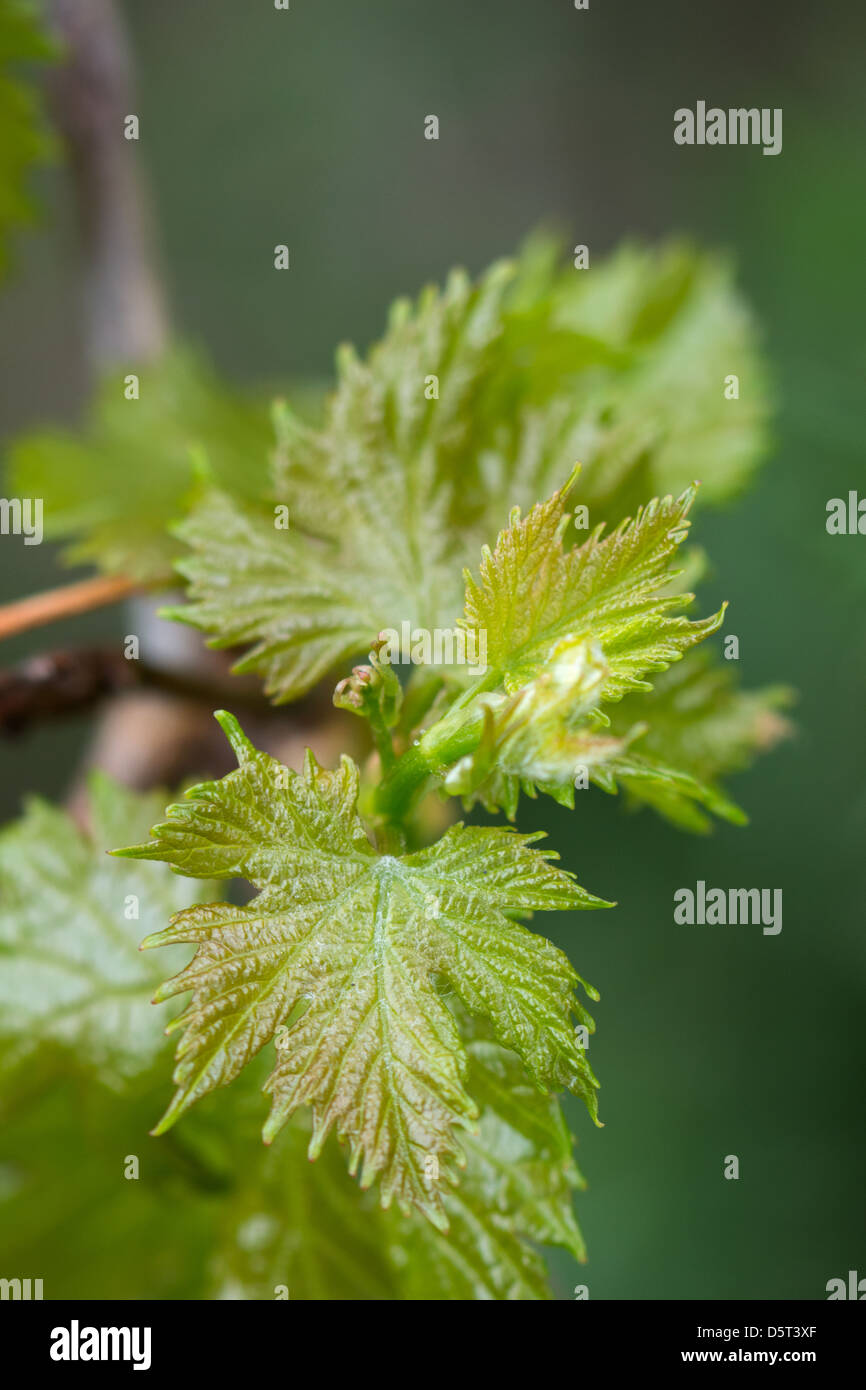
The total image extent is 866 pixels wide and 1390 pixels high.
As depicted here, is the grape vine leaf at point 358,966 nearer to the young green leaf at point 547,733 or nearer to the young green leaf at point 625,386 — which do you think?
the young green leaf at point 547,733

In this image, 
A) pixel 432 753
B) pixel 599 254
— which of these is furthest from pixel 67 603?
pixel 599 254

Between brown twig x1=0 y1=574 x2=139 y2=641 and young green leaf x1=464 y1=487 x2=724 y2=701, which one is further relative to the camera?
brown twig x1=0 y1=574 x2=139 y2=641

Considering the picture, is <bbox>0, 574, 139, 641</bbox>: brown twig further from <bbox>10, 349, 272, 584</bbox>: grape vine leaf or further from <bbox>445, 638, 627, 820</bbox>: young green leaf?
<bbox>445, 638, 627, 820</bbox>: young green leaf

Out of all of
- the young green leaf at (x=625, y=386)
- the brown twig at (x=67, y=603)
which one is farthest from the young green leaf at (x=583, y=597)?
the brown twig at (x=67, y=603)

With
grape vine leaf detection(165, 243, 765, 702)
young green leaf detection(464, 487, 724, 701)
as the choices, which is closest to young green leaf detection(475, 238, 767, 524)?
grape vine leaf detection(165, 243, 765, 702)
